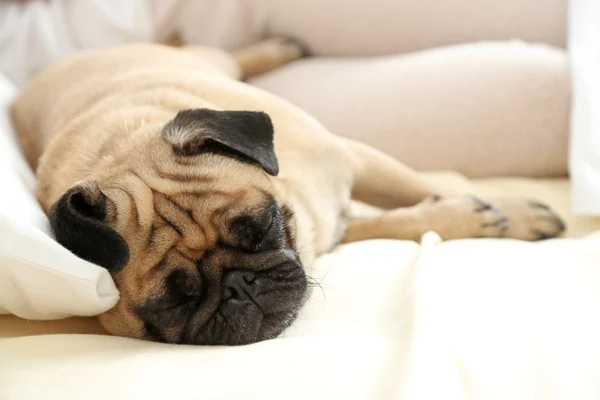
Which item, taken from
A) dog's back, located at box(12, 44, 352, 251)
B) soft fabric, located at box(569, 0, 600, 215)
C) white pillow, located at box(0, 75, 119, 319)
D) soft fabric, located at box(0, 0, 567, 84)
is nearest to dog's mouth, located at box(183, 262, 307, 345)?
white pillow, located at box(0, 75, 119, 319)

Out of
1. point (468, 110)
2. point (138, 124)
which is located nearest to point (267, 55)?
point (468, 110)

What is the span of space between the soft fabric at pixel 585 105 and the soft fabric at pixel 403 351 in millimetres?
512

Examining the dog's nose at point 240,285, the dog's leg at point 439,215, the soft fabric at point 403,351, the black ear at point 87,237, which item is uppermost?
the black ear at point 87,237

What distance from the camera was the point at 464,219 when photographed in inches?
85.4

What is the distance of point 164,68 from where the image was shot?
106 inches

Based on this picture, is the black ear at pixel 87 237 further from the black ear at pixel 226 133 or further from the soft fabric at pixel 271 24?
the soft fabric at pixel 271 24

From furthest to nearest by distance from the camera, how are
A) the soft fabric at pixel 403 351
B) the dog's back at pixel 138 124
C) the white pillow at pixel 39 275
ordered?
the dog's back at pixel 138 124 < the white pillow at pixel 39 275 < the soft fabric at pixel 403 351

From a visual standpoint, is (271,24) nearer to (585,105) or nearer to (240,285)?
(585,105)

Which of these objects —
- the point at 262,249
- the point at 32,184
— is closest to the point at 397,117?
the point at 262,249

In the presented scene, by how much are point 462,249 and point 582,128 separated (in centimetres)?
91

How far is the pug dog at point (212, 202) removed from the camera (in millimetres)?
1623

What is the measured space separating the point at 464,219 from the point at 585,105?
0.74 metres

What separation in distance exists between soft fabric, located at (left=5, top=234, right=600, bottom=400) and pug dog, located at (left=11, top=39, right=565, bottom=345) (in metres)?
0.13

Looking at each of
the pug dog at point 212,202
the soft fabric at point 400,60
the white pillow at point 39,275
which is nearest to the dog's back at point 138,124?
the pug dog at point 212,202
